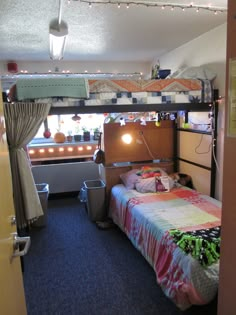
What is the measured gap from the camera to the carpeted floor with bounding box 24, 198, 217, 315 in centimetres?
216

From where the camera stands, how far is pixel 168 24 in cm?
278

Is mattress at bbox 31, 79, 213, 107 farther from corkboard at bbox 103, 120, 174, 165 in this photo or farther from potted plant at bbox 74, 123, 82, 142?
potted plant at bbox 74, 123, 82, 142

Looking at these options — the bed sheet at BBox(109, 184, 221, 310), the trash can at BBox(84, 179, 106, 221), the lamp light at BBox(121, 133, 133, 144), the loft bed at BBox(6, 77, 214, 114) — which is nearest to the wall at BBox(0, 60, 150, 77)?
the lamp light at BBox(121, 133, 133, 144)

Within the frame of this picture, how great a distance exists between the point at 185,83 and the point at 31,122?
1842mm

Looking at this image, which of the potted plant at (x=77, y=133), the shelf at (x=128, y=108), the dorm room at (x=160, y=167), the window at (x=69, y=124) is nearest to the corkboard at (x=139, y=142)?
the dorm room at (x=160, y=167)

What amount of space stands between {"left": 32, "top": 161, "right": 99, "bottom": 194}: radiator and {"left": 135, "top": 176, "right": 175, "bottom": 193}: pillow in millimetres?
1704

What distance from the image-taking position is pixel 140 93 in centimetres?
292

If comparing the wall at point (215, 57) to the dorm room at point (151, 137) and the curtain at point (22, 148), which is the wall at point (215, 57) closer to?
the dorm room at point (151, 137)

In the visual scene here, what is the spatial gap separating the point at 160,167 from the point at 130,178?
655mm

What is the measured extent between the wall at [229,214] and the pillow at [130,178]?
7.84 feet

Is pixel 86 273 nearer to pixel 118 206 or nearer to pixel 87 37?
pixel 118 206

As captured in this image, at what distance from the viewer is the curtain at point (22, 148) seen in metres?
2.79

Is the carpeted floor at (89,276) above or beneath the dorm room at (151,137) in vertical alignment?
beneath

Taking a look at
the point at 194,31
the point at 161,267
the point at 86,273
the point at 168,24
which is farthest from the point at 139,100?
the point at 86,273
